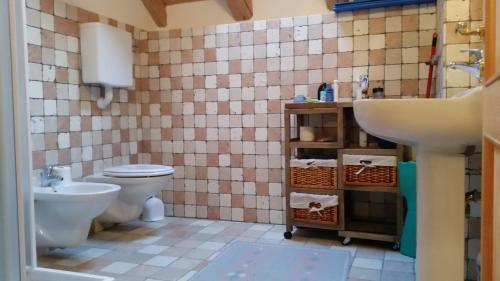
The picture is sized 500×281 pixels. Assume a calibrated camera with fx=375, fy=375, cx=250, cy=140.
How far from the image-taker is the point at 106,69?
273cm

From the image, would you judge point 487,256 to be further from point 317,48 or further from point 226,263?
point 317,48

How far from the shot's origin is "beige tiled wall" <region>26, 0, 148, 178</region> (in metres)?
2.40

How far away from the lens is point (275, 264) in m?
2.18

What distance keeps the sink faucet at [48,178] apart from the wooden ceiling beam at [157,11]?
1.62 m

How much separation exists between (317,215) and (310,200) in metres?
0.11

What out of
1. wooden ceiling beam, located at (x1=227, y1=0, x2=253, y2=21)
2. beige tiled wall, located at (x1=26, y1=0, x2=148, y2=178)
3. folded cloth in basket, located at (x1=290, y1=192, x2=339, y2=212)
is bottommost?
folded cloth in basket, located at (x1=290, y1=192, x2=339, y2=212)

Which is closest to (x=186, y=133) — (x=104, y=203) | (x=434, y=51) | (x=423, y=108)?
(x=104, y=203)

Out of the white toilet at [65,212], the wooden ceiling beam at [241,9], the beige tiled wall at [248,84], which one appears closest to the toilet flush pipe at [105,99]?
the beige tiled wall at [248,84]

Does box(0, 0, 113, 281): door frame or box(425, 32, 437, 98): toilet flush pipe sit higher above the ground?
box(425, 32, 437, 98): toilet flush pipe

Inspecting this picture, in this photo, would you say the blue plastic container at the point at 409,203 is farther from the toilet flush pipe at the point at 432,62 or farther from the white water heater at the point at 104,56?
the white water heater at the point at 104,56

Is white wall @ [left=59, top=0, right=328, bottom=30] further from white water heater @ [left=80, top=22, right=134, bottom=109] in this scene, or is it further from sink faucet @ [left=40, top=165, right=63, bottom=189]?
sink faucet @ [left=40, top=165, right=63, bottom=189]

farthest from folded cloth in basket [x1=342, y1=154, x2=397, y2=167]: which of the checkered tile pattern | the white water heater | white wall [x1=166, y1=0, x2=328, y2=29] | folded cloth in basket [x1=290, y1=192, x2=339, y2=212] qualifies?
the white water heater

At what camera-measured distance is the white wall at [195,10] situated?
2887mm

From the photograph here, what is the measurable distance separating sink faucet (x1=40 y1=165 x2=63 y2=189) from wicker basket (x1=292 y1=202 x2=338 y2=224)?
1574mm
